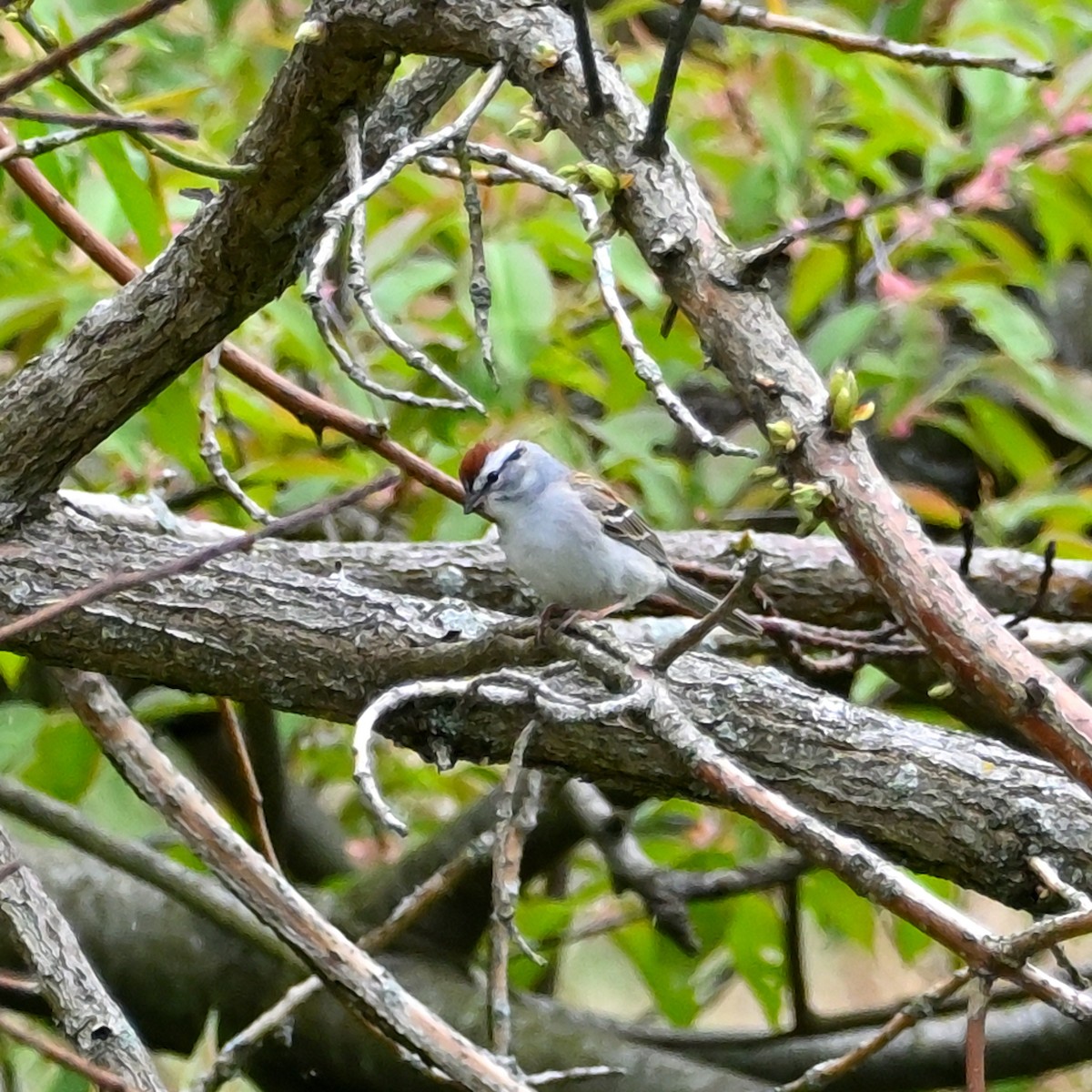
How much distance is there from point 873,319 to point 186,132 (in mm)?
1845

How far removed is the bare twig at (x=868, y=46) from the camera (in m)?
1.39

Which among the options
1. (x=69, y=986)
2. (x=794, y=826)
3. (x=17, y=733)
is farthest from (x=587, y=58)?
(x=17, y=733)

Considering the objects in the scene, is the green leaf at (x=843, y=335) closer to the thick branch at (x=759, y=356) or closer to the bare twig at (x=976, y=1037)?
the thick branch at (x=759, y=356)

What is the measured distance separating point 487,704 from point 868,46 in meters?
0.90

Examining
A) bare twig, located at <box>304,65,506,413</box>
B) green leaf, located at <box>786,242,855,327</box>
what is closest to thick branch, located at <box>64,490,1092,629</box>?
green leaf, located at <box>786,242,855,327</box>

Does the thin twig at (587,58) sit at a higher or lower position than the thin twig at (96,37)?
higher

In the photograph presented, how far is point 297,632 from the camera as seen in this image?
179 centimetres

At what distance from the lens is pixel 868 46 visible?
149 cm

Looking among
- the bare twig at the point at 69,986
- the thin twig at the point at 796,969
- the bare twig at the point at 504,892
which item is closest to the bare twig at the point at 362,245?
the bare twig at the point at 504,892

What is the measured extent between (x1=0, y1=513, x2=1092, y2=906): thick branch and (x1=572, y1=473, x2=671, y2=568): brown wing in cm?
57

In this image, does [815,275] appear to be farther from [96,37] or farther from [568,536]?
[96,37]

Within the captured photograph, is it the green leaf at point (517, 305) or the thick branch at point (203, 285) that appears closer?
the thick branch at point (203, 285)

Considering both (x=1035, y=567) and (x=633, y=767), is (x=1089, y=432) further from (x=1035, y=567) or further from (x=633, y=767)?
(x=633, y=767)

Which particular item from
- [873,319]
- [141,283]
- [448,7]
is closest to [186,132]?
[448,7]
